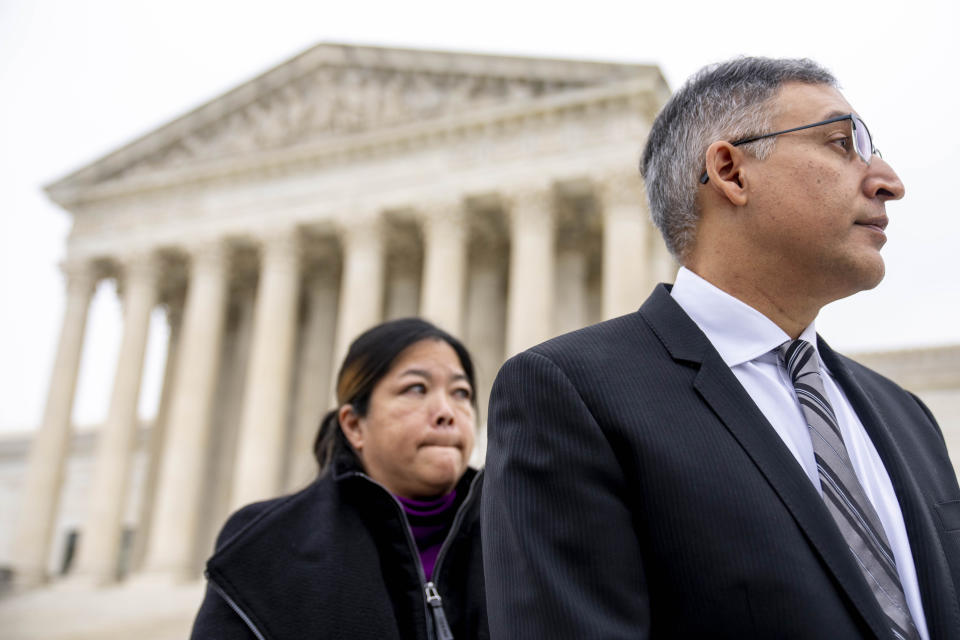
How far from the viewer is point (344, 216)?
32281mm

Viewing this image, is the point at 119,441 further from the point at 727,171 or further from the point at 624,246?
the point at 727,171

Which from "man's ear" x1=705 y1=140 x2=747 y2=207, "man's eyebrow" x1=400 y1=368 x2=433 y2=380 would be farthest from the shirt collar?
"man's eyebrow" x1=400 y1=368 x2=433 y2=380

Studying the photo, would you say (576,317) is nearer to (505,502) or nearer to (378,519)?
(378,519)

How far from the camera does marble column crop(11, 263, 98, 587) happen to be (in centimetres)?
3319

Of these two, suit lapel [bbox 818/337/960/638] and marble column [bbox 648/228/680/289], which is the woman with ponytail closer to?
suit lapel [bbox 818/337/960/638]

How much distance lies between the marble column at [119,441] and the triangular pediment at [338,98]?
5087 mm

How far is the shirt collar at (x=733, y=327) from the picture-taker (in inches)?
116

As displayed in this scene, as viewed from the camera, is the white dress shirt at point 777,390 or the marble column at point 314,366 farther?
the marble column at point 314,366

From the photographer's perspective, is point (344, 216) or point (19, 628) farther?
point (344, 216)

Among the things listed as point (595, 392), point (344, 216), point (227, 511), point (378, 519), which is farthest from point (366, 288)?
point (595, 392)

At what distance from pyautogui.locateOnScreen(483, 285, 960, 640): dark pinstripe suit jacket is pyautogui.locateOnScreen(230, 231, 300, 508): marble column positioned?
1135 inches

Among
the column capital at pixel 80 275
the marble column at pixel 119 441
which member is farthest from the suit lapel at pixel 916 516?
the column capital at pixel 80 275

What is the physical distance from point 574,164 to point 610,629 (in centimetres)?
2757

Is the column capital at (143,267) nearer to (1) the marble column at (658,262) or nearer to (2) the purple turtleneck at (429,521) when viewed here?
(1) the marble column at (658,262)
